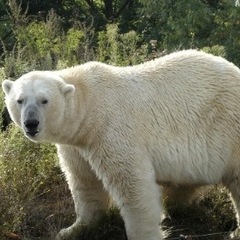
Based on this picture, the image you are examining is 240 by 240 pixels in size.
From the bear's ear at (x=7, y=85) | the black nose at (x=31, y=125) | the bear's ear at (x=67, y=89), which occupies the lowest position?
the black nose at (x=31, y=125)

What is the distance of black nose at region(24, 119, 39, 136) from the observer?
5.17 metres

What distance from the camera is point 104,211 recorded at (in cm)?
618

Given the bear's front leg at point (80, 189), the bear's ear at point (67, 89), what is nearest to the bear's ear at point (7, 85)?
the bear's ear at point (67, 89)

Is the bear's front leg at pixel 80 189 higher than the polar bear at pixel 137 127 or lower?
lower

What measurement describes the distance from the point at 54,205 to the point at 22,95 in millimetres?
1482

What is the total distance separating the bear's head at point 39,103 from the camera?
17.1 ft

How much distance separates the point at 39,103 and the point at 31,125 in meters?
0.21

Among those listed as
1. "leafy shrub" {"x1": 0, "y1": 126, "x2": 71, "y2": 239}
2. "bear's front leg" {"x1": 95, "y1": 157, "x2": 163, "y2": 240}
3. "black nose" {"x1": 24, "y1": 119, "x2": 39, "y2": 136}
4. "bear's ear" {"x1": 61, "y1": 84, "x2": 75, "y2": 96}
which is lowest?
"leafy shrub" {"x1": 0, "y1": 126, "x2": 71, "y2": 239}

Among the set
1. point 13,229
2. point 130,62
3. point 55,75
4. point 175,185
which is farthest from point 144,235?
point 130,62

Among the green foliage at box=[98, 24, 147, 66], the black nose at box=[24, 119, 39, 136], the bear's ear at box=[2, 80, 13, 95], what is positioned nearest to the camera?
the black nose at box=[24, 119, 39, 136]

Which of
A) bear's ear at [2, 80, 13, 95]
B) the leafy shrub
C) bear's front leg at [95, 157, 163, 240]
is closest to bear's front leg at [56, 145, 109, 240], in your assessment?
the leafy shrub

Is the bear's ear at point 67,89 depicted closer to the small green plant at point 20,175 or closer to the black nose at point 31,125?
the black nose at point 31,125

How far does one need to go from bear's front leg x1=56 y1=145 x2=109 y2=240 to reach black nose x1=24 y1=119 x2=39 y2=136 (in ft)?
2.18

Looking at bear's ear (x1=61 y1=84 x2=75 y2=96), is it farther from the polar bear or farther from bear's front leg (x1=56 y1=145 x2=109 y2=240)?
bear's front leg (x1=56 y1=145 x2=109 y2=240)
